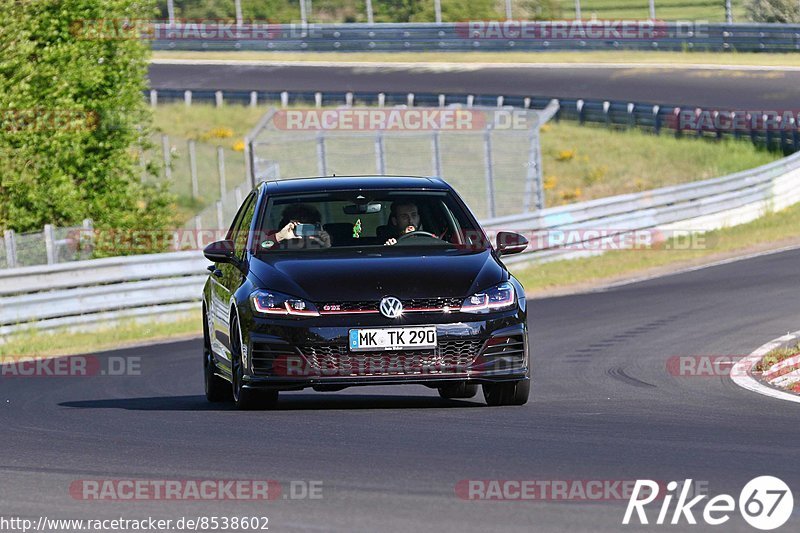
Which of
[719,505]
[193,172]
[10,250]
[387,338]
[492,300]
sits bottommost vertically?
[193,172]

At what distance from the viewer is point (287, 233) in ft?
36.3

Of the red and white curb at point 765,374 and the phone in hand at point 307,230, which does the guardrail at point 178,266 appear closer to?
the red and white curb at point 765,374

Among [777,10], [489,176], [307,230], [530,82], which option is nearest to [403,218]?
[307,230]

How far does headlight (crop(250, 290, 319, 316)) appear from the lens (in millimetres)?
10047

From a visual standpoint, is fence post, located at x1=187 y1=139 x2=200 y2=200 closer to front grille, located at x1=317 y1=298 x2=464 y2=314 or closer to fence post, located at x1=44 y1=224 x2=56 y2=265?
fence post, located at x1=44 y1=224 x2=56 y2=265

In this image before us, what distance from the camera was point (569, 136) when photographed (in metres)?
45.1

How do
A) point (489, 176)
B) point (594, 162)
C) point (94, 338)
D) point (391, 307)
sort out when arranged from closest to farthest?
point (391, 307), point (94, 338), point (489, 176), point (594, 162)

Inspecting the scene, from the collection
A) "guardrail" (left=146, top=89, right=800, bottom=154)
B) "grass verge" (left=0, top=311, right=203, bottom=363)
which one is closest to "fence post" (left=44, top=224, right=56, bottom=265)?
"grass verge" (left=0, top=311, right=203, bottom=363)

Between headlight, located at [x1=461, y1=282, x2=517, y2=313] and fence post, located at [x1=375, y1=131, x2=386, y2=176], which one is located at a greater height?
headlight, located at [x1=461, y1=282, x2=517, y2=313]

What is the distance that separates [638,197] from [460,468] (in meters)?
19.6

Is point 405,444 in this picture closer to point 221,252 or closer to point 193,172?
point 221,252

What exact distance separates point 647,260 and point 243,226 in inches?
608

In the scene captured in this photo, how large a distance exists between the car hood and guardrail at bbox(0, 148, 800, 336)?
35.3 ft

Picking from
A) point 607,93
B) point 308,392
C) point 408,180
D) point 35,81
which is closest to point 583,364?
point 308,392
